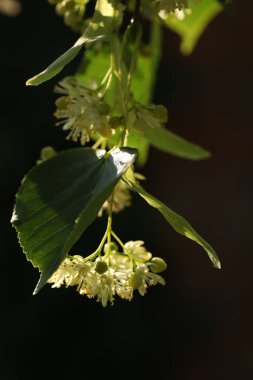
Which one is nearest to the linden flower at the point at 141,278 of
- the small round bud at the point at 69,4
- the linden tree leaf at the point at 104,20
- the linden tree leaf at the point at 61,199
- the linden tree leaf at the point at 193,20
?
the linden tree leaf at the point at 61,199

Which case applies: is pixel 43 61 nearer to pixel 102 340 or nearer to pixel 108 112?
pixel 102 340

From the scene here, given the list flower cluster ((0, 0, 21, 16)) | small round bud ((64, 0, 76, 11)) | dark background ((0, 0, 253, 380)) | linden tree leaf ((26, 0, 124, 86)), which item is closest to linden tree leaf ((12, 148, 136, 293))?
linden tree leaf ((26, 0, 124, 86))

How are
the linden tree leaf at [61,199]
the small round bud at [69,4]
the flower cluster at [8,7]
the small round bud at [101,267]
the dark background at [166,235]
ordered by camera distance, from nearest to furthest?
the linden tree leaf at [61,199], the small round bud at [101,267], the small round bud at [69,4], the flower cluster at [8,7], the dark background at [166,235]

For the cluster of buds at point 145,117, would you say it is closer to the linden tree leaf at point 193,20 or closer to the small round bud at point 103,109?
the small round bud at point 103,109

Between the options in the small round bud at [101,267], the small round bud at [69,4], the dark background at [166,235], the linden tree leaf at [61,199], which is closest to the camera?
the linden tree leaf at [61,199]

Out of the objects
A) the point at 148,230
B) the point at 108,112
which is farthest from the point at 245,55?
the point at 108,112

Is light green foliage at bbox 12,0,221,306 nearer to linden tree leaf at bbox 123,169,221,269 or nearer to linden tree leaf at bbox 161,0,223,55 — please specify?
linden tree leaf at bbox 123,169,221,269

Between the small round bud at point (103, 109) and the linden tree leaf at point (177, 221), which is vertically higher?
the small round bud at point (103, 109)
